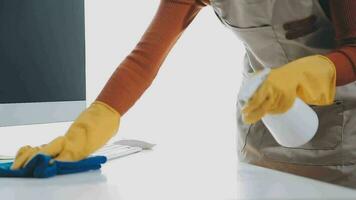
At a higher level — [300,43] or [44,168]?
[300,43]

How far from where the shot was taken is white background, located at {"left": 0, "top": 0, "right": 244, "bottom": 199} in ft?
4.90

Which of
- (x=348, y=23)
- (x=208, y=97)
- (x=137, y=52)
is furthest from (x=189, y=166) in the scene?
(x=208, y=97)

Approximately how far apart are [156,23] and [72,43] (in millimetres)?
182

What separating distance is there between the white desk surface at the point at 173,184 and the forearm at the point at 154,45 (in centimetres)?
15

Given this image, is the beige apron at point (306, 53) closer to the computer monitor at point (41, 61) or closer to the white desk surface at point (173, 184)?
the white desk surface at point (173, 184)

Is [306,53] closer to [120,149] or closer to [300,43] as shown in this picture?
[300,43]

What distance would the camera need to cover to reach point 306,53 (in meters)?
0.85

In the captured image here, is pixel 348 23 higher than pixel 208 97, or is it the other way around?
pixel 348 23

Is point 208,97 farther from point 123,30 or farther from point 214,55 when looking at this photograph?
point 123,30

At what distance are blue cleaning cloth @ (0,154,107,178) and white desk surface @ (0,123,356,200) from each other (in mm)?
16

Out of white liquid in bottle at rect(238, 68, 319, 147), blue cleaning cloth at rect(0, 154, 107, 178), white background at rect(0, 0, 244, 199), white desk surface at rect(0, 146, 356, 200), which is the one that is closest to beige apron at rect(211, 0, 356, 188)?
white desk surface at rect(0, 146, 356, 200)

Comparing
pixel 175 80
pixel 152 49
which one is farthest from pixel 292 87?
pixel 175 80

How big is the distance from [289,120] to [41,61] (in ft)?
1.72

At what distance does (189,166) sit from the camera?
85cm
